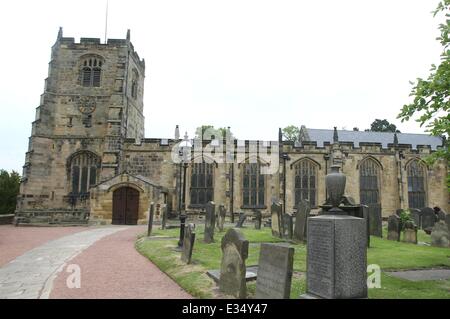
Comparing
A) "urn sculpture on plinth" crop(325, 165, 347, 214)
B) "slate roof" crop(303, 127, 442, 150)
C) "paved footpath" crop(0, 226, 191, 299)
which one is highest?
"slate roof" crop(303, 127, 442, 150)

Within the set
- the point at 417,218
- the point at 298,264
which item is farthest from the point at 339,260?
→ the point at 417,218

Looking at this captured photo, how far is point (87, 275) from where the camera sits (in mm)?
8266

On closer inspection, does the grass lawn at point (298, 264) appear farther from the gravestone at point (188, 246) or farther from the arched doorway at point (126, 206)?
the arched doorway at point (126, 206)

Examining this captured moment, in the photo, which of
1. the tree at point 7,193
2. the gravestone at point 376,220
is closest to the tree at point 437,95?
the gravestone at point 376,220

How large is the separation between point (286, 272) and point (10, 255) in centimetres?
990

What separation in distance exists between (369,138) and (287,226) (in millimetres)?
25275

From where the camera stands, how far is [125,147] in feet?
93.5

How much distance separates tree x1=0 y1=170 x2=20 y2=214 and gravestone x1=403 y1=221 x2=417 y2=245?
32.8 metres

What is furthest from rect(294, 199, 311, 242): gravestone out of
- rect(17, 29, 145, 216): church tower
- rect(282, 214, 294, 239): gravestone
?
rect(17, 29, 145, 216): church tower

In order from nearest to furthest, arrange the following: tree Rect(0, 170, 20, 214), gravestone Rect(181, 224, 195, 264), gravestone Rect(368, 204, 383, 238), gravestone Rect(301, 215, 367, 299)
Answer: gravestone Rect(301, 215, 367, 299) < gravestone Rect(181, 224, 195, 264) < gravestone Rect(368, 204, 383, 238) < tree Rect(0, 170, 20, 214)

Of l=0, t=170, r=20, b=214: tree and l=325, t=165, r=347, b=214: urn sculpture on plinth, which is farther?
l=0, t=170, r=20, b=214: tree

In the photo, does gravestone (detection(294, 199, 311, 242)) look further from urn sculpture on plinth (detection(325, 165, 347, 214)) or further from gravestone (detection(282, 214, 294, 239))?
urn sculpture on plinth (detection(325, 165, 347, 214))

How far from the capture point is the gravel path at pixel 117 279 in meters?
6.66

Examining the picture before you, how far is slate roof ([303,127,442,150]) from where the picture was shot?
35688mm
